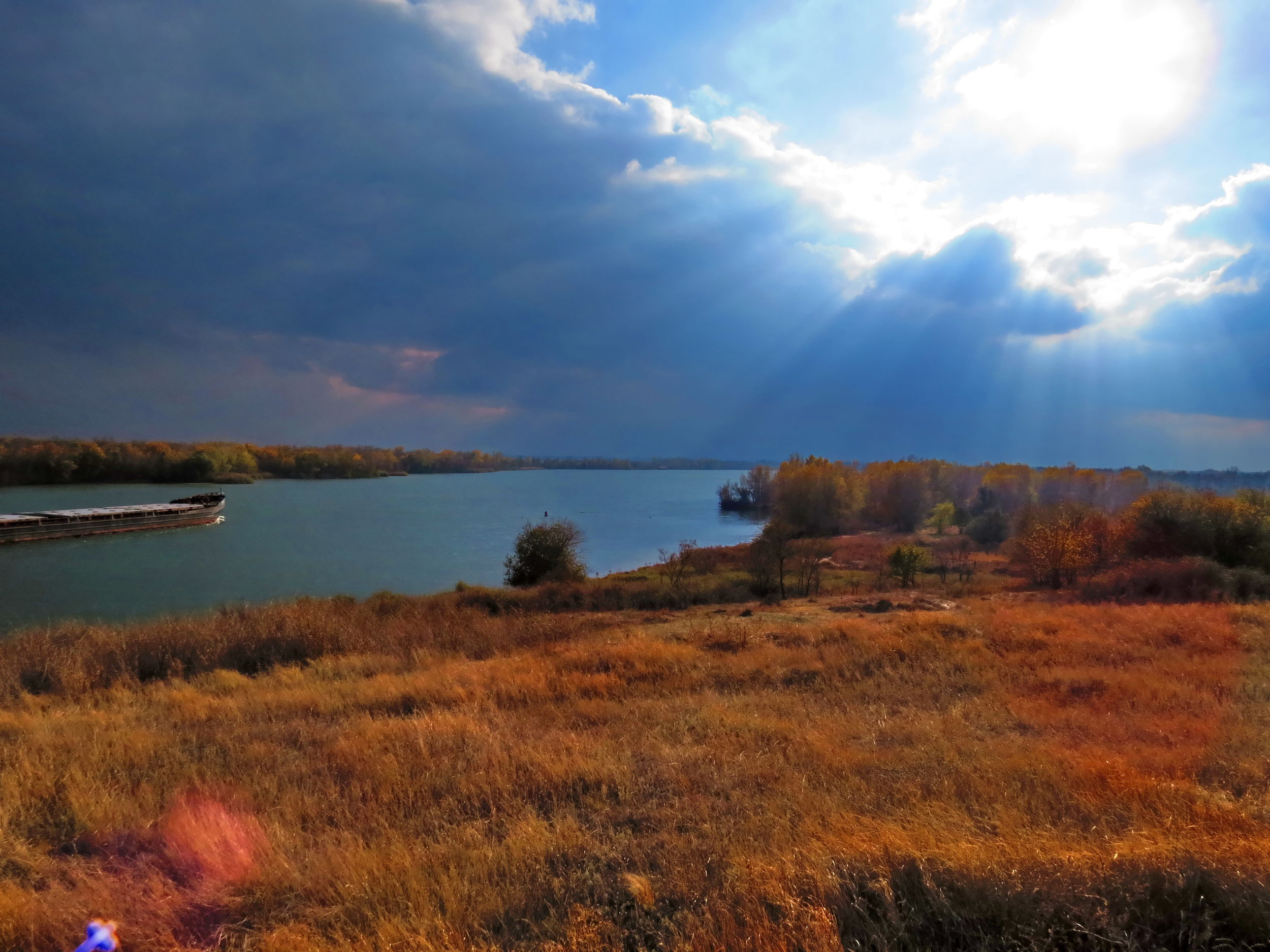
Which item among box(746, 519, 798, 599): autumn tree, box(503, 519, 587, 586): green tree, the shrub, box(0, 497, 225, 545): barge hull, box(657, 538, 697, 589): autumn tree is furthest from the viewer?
box(0, 497, 225, 545): barge hull

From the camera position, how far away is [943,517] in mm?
77312

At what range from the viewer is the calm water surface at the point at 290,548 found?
112 ft

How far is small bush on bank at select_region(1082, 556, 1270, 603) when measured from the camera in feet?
75.0

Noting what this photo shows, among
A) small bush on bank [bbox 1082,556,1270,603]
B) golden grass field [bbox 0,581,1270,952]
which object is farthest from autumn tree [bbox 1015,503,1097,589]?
golden grass field [bbox 0,581,1270,952]

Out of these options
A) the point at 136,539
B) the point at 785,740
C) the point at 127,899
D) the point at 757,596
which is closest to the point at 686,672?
the point at 785,740

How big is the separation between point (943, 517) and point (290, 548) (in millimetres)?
71617

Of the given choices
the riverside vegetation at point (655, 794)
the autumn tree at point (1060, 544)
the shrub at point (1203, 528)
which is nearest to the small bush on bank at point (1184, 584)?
the shrub at point (1203, 528)

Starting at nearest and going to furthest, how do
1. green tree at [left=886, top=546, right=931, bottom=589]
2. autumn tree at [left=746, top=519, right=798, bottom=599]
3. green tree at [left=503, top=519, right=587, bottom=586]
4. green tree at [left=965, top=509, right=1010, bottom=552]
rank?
autumn tree at [left=746, top=519, right=798, bottom=599], green tree at [left=886, top=546, right=931, bottom=589], green tree at [left=503, top=519, right=587, bottom=586], green tree at [left=965, top=509, right=1010, bottom=552]

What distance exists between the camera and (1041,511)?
40688 mm

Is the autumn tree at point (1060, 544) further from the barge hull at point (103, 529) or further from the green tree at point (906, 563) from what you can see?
the barge hull at point (103, 529)

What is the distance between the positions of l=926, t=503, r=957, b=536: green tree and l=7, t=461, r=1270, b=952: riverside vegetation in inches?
2630

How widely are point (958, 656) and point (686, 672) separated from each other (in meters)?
5.31

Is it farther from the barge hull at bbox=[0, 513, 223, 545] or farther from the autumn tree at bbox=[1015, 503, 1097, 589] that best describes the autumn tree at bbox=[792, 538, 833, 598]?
the barge hull at bbox=[0, 513, 223, 545]

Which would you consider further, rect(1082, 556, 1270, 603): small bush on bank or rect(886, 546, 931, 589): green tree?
rect(886, 546, 931, 589): green tree
